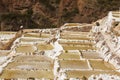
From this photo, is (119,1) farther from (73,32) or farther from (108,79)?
(108,79)

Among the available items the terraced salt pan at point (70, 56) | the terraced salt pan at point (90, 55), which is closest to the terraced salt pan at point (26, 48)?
the terraced salt pan at point (70, 56)

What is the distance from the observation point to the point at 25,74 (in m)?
22.0

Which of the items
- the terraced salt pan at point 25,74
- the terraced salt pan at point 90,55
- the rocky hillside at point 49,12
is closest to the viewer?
the terraced salt pan at point 25,74

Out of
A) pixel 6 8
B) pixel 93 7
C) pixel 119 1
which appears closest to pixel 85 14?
pixel 93 7

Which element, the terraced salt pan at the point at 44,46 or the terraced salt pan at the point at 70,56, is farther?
the terraced salt pan at the point at 44,46

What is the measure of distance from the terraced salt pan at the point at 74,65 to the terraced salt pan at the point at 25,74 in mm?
1020

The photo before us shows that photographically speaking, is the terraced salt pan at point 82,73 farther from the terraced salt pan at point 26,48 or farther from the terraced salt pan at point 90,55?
the terraced salt pan at point 26,48

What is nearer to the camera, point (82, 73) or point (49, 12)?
point (82, 73)

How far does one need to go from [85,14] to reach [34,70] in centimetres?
3995

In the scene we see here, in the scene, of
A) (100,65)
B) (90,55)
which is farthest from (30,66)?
(90,55)

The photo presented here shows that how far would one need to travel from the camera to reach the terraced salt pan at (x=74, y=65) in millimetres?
22445

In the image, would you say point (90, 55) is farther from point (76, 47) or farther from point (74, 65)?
point (74, 65)

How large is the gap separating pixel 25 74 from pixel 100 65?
504 cm

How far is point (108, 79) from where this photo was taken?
778 inches
